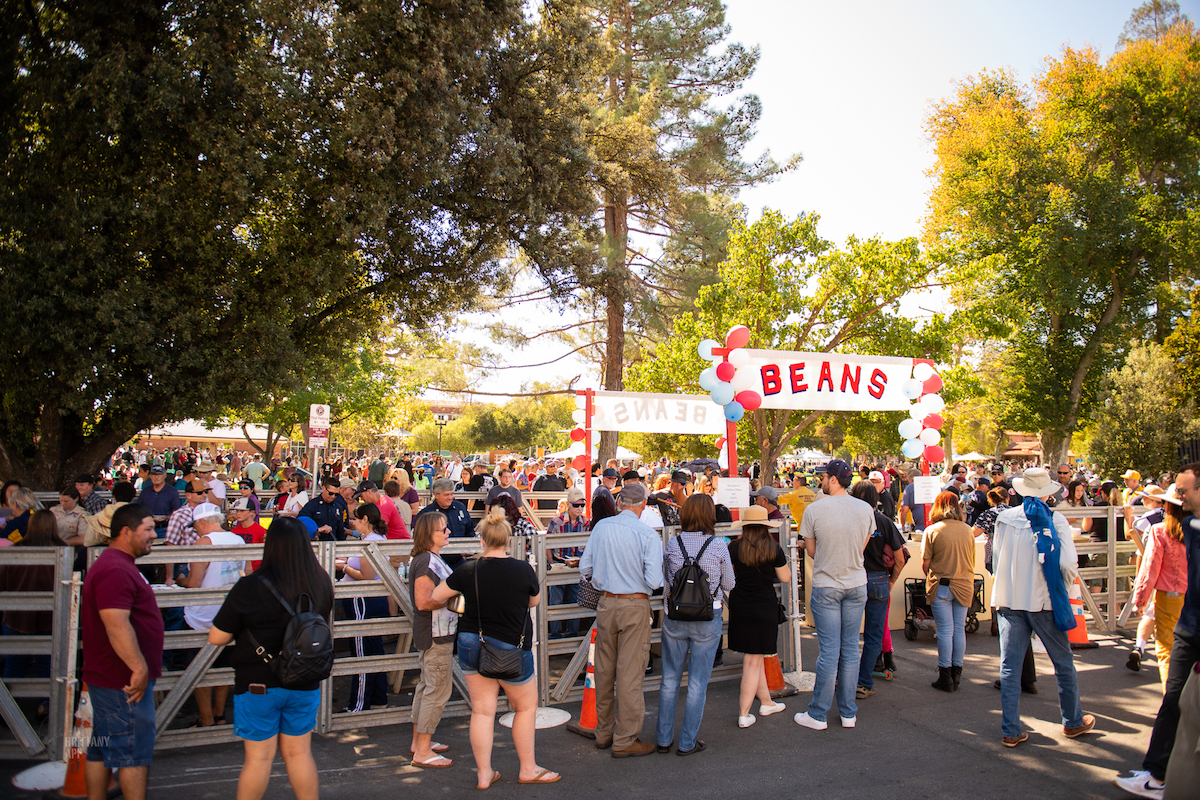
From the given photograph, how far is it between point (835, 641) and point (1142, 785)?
1936 millimetres

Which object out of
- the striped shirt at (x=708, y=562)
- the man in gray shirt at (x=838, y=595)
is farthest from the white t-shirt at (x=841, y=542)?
the striped shirt at (x=708, y=562)

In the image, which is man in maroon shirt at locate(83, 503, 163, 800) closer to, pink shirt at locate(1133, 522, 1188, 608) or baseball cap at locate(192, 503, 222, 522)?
baseball cap at locate(192, 503, 222, 522)

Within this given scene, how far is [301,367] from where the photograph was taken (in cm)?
1073

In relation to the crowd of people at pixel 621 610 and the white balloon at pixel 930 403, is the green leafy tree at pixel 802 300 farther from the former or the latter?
the crowd of people at pixel 621 610

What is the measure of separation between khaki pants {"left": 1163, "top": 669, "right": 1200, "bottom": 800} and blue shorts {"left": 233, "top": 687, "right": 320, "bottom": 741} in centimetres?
421

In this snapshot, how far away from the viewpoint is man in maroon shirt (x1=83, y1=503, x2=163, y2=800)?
3.83 m

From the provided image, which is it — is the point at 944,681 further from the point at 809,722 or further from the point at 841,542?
the point at 841,542

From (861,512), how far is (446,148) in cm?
782

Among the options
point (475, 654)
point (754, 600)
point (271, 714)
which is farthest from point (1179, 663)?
point (271, 714)

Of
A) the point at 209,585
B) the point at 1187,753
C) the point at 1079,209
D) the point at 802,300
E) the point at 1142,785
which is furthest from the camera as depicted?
the point at 1079,209

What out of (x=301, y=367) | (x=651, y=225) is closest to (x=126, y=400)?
(x=301, y=367)

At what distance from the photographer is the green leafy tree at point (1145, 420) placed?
92.2 ft

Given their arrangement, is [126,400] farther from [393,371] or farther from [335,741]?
[393,371]

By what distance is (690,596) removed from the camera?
5145 millimetres
